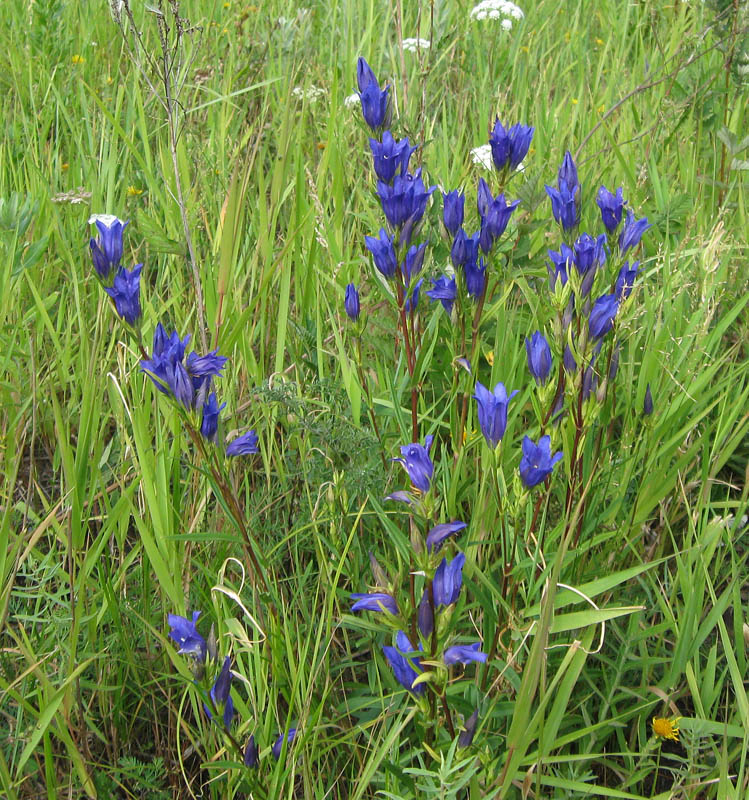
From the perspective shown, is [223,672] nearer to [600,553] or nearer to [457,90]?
[600,553]

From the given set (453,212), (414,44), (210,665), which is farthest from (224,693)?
(414,44)

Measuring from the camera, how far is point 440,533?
3.79 ft

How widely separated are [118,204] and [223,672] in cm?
178

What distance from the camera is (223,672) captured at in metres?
1.26

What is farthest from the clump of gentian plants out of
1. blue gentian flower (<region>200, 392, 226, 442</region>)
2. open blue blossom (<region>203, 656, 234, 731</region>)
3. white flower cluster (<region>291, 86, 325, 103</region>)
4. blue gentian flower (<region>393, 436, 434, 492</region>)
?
white flower cluster (<region>291, 86, 325, 103</region>)

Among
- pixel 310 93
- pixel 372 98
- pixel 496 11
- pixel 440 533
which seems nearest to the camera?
pixel 440 533

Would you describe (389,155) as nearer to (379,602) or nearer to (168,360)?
(168,360)

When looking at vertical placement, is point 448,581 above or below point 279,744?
above

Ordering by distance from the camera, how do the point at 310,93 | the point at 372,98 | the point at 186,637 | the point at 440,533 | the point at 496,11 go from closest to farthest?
the point at 440,533 < the point at 186,637 < the point at 372,98 < the point at 310,93 < the point at 496,11

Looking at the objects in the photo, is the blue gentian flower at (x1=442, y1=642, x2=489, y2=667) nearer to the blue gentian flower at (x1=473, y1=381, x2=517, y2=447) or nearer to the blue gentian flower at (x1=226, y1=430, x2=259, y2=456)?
the blue gentian flower at (x1=473, y1=381, x2=517, y2=447)

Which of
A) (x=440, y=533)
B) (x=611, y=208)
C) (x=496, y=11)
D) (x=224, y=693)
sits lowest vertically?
(x=224, y=693)

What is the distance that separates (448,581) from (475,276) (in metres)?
0.72

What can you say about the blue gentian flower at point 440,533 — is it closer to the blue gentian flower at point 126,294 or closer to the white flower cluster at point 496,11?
the blue gentian flower at point 126,294

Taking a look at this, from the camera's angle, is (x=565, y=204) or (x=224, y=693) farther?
(x=565, y=204)
